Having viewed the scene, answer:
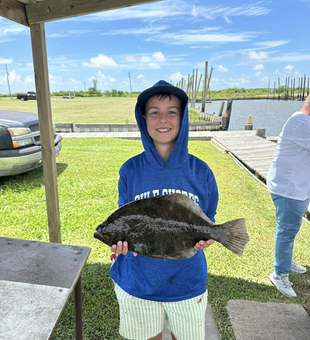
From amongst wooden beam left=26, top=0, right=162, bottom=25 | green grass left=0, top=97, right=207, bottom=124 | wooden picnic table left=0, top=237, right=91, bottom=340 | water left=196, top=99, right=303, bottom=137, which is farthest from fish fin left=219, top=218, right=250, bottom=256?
water left=196, top=99, right=303, bottom=137

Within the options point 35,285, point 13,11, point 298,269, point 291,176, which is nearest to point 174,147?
point 35,285

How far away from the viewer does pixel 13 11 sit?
96.3 inches

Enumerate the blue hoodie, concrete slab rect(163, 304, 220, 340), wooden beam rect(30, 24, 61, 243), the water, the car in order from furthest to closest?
1. the water
2. the car
3. wooden beam rect(30, 24, 61, 243)
4. concrete slab rect(163, 304, 220, 340)
5. the blue hoodie

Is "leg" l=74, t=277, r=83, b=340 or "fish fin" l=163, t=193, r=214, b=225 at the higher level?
"fish fin" l=163, t=193, r=214, b=225

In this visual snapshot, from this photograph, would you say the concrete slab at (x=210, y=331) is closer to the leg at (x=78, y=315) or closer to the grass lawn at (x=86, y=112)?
the leg at (x=78, y=315)

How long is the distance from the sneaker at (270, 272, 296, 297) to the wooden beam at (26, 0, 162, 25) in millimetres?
3276

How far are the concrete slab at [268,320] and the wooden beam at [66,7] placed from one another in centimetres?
312

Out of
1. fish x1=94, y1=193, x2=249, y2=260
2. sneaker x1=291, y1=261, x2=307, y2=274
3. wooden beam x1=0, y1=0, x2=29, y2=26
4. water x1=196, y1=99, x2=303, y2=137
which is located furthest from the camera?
water x1=196, y1=99, x2=303, y2=137

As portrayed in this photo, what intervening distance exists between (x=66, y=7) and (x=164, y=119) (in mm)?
1633

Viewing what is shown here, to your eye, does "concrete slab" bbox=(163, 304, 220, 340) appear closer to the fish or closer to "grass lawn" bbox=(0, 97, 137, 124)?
the fish

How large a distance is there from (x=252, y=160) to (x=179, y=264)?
7.99 metres

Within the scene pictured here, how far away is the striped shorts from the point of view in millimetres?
1678

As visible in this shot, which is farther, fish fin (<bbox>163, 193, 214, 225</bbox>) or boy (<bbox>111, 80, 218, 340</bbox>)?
boy (<bbox>111, 80, 218, 340</bbox>)

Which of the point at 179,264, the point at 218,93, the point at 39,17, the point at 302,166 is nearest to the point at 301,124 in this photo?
the point at 302,166
